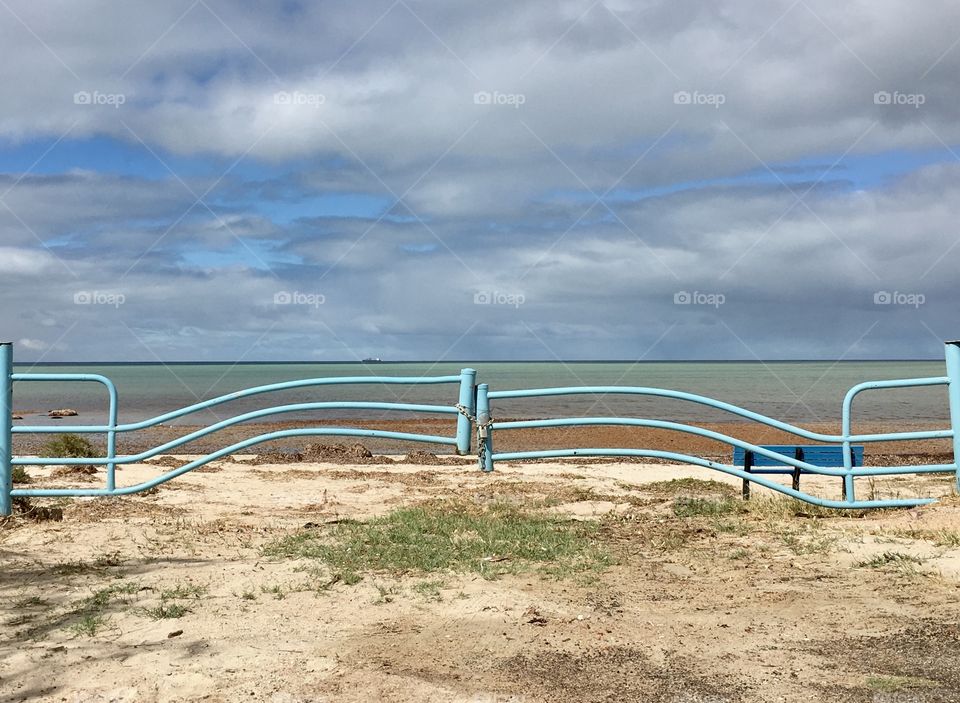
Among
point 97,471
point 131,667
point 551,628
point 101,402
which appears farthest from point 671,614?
point 101,402

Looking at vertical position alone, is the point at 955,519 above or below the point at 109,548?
above

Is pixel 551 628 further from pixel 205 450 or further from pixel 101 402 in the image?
pixel 101 402

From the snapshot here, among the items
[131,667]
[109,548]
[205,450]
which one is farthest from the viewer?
[205,450]

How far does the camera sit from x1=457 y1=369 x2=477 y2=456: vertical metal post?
25.0 ft

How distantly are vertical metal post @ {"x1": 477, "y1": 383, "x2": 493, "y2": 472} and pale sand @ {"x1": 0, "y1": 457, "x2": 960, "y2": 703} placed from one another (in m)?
1.37

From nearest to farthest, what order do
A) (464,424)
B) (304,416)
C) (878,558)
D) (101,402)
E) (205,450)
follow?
(878,558)
(464,424)
(205,450)
(304,416)
(101,402)

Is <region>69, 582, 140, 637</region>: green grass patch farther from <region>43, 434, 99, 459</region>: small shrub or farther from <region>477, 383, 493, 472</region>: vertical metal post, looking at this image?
<region>43, 434, 99, 459</region>: small shrub

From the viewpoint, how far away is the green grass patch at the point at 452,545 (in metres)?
6.04

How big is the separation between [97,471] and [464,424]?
1112 cm

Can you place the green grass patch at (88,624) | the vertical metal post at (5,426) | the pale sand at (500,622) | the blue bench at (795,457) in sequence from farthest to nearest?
the blue bench at (795,457) → the vertical metal post at (5,426) → the green grass patch at (88,624) → the pale sand at (500,622)

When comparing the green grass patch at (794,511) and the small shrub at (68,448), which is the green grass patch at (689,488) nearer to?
the green grass patch at (794,511)

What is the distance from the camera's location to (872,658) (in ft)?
14.0

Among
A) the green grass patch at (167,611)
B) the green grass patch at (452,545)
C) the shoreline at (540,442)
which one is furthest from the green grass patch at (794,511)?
the shoreline at (540,442)

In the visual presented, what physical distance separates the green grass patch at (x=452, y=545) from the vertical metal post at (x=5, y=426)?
291cm
